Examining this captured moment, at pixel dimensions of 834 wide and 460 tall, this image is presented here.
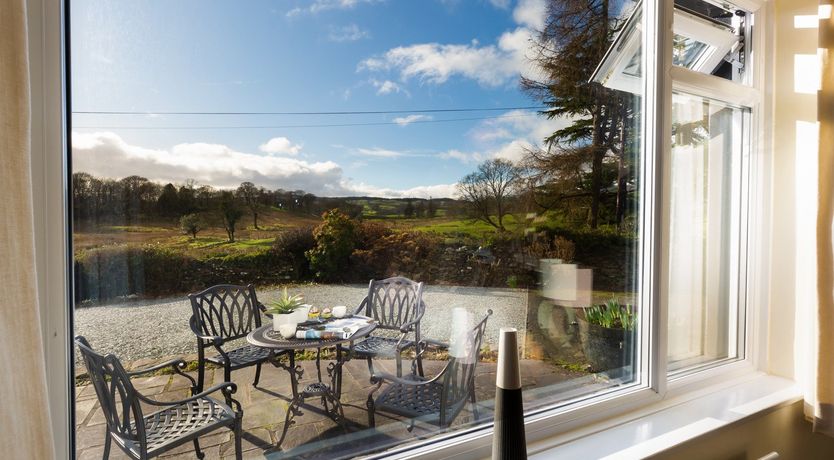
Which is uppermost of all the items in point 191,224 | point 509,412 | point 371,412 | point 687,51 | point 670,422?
point 687,51

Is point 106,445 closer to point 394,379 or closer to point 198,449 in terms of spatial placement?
point 198,449

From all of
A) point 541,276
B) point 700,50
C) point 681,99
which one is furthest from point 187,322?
point 700,50

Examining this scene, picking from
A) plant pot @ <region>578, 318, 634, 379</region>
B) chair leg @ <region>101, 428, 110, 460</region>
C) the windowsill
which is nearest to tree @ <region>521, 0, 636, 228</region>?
plant pot @ <region>578, 318, 634, 379</region>

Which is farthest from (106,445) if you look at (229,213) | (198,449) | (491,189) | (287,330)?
(491,189)

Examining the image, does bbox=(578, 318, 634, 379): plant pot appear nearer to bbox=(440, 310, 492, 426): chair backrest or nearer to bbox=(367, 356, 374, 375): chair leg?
bbox=(440, 310, 492, 426): chair backrest

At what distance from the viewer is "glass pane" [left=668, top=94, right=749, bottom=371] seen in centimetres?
188

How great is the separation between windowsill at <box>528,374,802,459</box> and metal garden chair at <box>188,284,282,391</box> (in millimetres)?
916

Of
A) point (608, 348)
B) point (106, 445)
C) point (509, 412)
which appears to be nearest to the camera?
point (106, 445)

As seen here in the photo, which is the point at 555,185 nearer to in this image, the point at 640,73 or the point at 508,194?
the point at 508,194

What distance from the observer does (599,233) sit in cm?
174

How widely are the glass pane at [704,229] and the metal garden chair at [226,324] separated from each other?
65.3 inches

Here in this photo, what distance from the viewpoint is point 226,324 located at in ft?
3.72

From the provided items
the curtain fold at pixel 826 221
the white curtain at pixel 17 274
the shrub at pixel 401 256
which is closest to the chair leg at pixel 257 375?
the shrub at pixel 401 256

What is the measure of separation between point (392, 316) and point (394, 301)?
0.05 m
